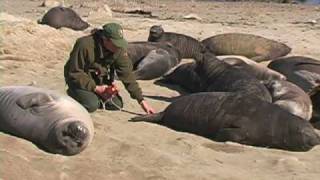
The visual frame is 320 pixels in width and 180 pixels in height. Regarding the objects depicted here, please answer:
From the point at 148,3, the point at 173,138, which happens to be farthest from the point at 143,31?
the point at 148,3

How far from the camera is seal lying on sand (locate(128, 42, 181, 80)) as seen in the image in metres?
10.7

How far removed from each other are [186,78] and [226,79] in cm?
111

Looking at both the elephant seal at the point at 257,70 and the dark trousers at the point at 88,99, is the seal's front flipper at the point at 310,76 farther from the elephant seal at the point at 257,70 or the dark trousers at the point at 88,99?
the dark trousers at the point at 88,99

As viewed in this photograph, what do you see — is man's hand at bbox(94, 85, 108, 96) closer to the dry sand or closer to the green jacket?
the green jacket

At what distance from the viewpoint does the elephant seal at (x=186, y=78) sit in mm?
10078

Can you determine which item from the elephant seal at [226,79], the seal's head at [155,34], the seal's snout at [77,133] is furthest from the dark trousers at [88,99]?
the seal's head at [155,34]

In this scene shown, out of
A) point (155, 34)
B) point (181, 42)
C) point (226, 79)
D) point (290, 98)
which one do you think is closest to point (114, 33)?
point (290, 98)

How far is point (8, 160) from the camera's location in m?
5.66

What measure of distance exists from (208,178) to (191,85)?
14.3ft

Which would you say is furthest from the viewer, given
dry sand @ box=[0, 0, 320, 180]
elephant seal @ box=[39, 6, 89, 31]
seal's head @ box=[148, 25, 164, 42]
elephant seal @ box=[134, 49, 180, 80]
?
elephant seal @ box=[39, 6, 89, 31]

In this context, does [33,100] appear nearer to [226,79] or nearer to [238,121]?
[238,121]

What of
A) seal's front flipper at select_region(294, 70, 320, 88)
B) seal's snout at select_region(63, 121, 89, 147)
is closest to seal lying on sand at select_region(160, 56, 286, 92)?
seal's front flipper at select_region(294, 70, 320, 88)

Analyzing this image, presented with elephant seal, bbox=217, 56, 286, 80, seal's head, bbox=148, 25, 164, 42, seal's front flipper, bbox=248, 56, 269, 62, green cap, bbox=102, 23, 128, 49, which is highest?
green cap, bbox=102, 23, 128, 49

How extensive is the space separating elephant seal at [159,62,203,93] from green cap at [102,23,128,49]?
292 cm
